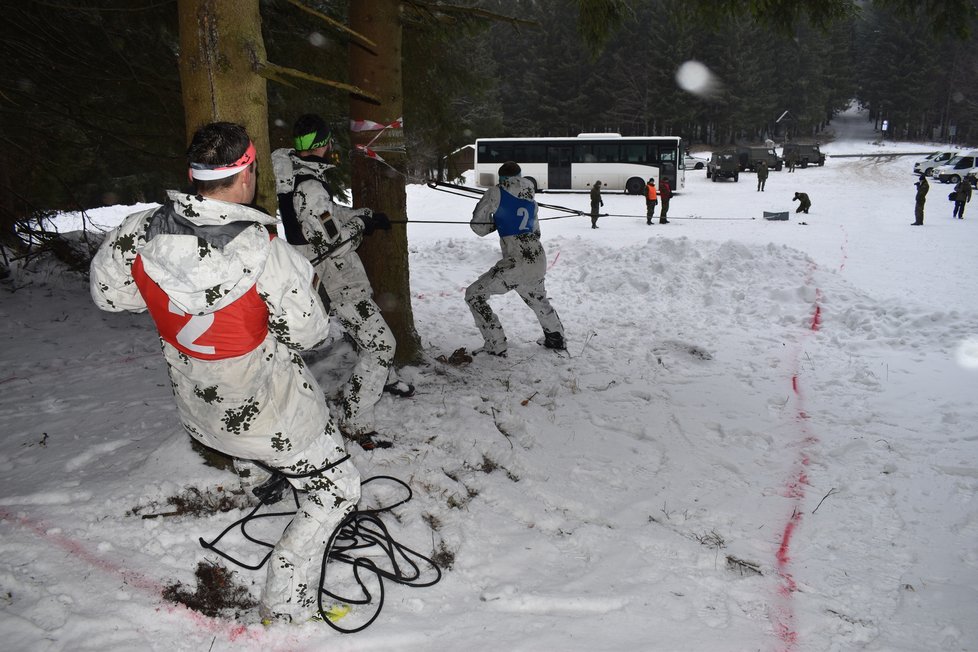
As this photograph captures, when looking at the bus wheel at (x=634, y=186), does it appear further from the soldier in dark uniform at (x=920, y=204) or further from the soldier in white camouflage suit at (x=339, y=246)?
the soldier in white camouflage suit at (x=339, y=246)

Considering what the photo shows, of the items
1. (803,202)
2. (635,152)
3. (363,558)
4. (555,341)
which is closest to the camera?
(363,558)

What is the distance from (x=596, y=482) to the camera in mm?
4285

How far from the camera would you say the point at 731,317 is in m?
8.66

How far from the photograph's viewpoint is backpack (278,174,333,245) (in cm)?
417

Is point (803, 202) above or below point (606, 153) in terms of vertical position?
below

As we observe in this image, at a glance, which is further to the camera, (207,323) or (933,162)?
(933,162)

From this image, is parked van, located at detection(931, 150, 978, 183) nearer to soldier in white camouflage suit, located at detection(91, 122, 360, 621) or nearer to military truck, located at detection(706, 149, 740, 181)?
military truck, located at detection(706, 149, 740, 181)

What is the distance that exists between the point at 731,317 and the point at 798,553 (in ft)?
18.2

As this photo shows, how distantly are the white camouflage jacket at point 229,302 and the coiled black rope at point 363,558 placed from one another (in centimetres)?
57

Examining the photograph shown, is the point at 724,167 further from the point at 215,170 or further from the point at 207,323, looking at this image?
the point at 207,323

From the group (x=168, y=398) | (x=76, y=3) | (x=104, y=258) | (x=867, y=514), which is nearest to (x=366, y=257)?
(x=168, y=398)

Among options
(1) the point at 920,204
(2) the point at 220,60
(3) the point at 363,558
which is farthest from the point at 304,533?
(1) the point at 920,204

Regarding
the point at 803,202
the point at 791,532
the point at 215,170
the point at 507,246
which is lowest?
the point at 791,532

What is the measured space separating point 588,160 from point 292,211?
26900 mm
